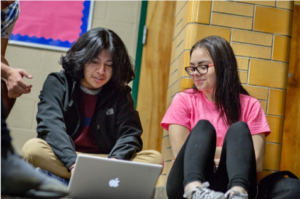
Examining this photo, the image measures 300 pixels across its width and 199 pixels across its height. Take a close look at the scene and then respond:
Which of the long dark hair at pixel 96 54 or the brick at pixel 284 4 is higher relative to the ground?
the brick at pixel 284 4

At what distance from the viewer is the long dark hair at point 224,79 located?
178cm

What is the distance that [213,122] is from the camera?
5.84 ft

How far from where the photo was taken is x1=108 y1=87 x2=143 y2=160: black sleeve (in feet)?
5.48

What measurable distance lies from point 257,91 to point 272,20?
1.32ft

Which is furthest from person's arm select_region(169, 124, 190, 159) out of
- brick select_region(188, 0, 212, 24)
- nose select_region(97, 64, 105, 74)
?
brick select_region(188, 0, 212, 24)

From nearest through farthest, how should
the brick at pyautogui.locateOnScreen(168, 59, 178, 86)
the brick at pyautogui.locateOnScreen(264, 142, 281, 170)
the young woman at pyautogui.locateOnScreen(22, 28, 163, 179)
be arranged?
the young woman at pyautogui.locateOnScreen(22, 28, 163, 179)
the brick at pyautogui.locateOnScreen(264, 142, 281, 170)
the brick at pyautogui.locateOnScreen(168, 59, 178, 86)

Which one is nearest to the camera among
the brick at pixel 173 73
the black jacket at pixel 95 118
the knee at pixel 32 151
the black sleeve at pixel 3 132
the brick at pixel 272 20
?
the black sleeve at pixel 3 132

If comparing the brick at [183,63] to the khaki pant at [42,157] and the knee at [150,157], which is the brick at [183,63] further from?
the khaki pant at [42,157]

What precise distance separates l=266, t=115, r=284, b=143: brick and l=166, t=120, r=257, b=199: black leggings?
2.30 feet

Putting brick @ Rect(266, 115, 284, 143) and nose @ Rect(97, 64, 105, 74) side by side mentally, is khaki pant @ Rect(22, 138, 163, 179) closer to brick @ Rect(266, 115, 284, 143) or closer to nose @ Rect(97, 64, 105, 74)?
nose @ Rect(97, 64, 105, 74)

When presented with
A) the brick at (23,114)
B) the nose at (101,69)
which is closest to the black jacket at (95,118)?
the nose at (101,69)

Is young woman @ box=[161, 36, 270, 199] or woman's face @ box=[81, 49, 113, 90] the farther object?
woman's face @ box=[81, 49, 113, 90]

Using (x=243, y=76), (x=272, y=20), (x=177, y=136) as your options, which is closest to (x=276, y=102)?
(x=243, y=76)

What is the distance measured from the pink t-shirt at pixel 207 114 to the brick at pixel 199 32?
362mm
